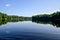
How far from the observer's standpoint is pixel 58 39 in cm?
3244

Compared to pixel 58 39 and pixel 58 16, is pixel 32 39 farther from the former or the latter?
pixel 58 16

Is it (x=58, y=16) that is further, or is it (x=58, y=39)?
(x=58, y=16)

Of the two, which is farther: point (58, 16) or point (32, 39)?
point (58, 16)

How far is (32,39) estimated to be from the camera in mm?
31734

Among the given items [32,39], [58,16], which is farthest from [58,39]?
[58,16]

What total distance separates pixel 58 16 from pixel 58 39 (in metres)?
157

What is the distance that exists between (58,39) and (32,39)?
298 inches

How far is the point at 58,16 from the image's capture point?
184250mm
